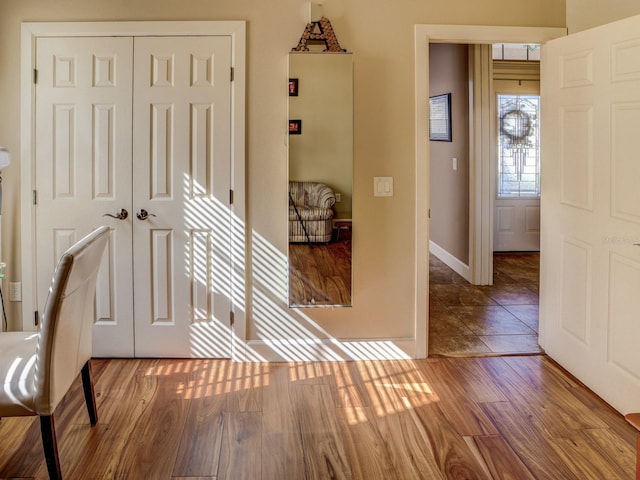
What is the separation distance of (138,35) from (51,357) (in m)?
2.20

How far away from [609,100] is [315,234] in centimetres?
178

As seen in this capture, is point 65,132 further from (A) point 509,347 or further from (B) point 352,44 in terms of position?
(A) point 509,347

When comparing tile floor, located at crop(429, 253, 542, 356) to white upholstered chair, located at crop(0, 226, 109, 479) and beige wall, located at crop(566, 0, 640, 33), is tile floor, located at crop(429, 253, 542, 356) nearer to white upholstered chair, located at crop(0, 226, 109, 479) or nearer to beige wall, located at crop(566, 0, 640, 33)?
beige wall, located at crop(566, 0, 640, 33)

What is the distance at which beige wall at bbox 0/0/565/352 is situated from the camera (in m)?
3.87

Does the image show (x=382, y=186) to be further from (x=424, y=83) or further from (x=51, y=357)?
(x=51, y=357)

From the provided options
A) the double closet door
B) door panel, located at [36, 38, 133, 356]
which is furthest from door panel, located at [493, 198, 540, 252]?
door panel, located at [36, 38, 133, 356]

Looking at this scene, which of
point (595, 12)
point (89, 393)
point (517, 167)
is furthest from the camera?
point (517, 167)

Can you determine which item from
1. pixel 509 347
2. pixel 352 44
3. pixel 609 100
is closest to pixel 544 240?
pixel 509 347

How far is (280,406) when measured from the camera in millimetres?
3322

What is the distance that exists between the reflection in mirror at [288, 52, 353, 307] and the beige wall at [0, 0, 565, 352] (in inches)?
2.5

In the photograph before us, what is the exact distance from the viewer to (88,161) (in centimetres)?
395

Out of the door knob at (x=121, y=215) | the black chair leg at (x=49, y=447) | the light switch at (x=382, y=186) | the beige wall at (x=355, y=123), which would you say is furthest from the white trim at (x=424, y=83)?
the black chair leg at (x=49, y=447)

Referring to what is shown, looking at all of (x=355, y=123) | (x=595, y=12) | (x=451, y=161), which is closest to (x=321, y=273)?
(x=355, y=123)

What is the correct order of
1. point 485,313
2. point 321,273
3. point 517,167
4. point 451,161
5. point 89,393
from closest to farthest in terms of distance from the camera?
point 89,393 → point 321,273 → point 485,313 → point 451,161 → point 517,167
